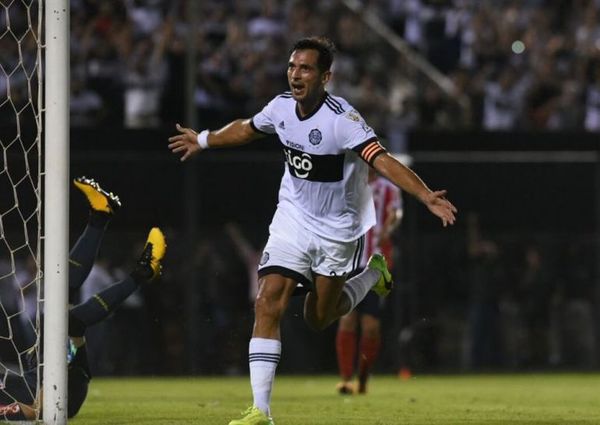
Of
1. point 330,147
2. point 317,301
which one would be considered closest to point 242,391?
point 317,301

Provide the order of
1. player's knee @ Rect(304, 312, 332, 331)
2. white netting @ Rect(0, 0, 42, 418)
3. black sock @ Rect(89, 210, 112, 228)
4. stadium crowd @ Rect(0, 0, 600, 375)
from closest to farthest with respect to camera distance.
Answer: player's knee @ Rect(304, 312, 332, 331) < black sock @ Rect(89, 210, 112, 228) < white netting @ Rect(0, 0, 42, 418) < stadium crowd @ Rect(0, 0, 600, 375)

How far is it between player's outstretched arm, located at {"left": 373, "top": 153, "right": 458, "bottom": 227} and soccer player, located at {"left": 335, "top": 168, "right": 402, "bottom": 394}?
4684 millimetres

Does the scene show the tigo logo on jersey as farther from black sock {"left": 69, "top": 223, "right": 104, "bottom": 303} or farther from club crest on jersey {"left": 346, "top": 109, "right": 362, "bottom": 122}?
black sock {"left": 69, "top": 223, "right": 104, "bottom": 303}

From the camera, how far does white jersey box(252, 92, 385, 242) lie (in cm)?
788

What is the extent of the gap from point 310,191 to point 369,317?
4.44 m

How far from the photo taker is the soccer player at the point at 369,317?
1236 cm

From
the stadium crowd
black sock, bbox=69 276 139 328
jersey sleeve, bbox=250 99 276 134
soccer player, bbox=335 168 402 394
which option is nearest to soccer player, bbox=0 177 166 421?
black sock, bbox=69 276 139 328

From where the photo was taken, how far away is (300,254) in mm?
8039

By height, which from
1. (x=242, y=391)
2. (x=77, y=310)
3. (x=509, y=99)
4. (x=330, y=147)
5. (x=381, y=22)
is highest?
(x=381, y=22)

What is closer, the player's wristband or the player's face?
the player's face

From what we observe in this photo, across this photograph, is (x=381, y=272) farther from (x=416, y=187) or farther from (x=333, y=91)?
(x=333, y=91)

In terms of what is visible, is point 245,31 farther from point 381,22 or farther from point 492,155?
point 492,155

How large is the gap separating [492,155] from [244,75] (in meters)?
3.33

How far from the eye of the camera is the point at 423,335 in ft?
56.3
